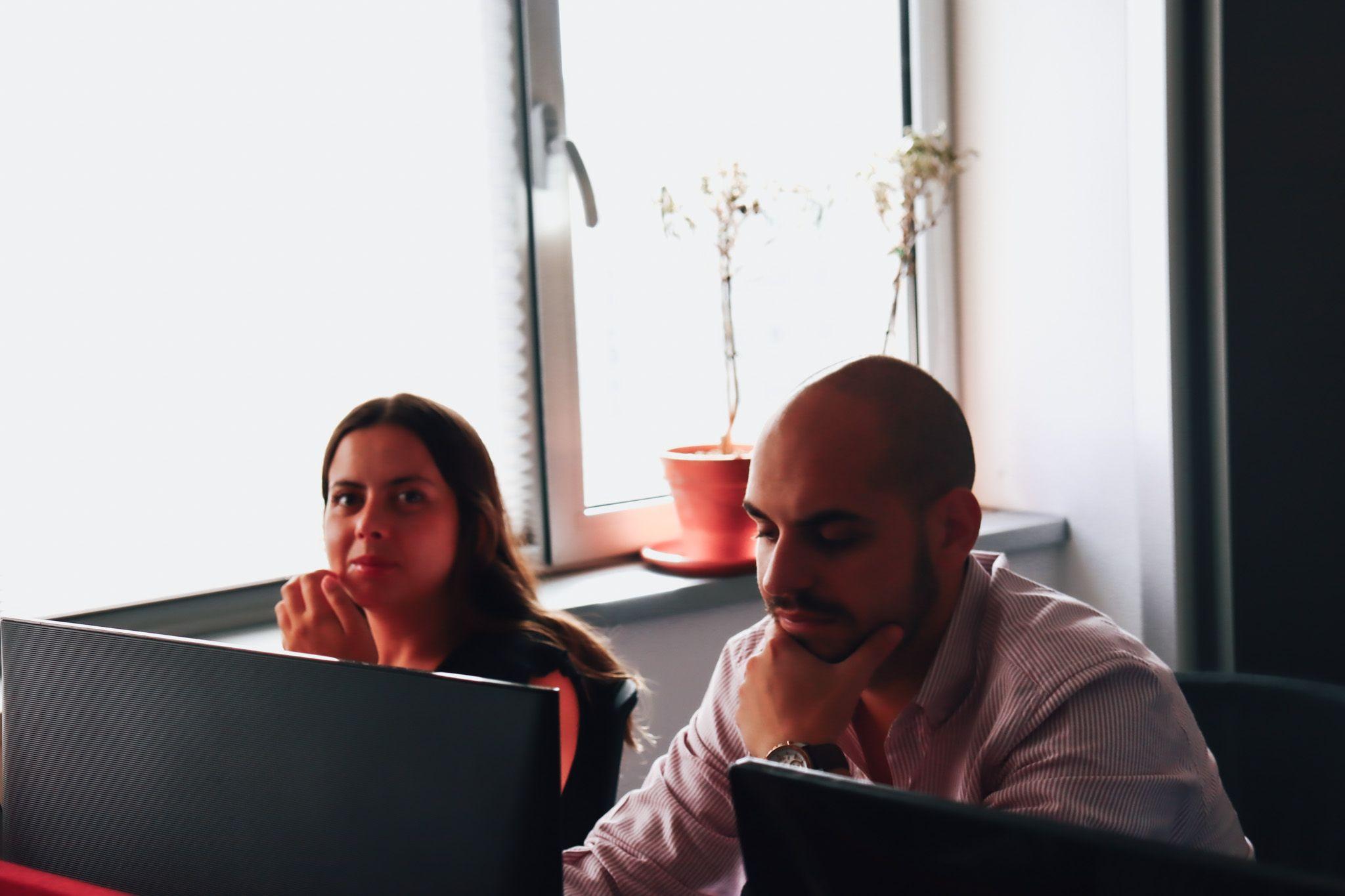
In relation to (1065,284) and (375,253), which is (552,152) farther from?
(1065,284)

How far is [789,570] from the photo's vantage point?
1016mm

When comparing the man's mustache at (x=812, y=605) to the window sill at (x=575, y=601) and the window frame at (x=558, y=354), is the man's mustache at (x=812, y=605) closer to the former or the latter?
the window sill at (x=575, y=601)

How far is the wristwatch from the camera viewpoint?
3.07 ft

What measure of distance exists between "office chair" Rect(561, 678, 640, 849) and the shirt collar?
0.35 metres

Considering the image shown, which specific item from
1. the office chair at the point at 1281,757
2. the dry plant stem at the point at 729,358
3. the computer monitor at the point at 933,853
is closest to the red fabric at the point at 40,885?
the computer monitor at the point at 933,853

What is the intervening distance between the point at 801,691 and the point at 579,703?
34cm

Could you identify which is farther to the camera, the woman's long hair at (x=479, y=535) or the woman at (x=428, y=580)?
the woman's long hair at (x=479, y=535)

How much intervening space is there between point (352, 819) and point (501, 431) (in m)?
1.48

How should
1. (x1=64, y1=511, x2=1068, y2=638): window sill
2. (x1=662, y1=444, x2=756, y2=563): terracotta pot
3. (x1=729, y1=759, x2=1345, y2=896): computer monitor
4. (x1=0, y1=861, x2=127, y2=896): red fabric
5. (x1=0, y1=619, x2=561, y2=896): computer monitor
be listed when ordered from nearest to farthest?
(x1=729, y1=759, x2=1345, y2=896): computer monitor → (x1=0, y1=619, x2=561, y2=896): computer monitor → (x1=0, y1=861, x2=127, y2=896): red fabric → (x1=64, y1=511, x2=1068, y2=638): window sill → (x1=662, y1=444, x2=756, y2=563): terracotta pot

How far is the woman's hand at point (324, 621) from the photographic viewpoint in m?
1.18

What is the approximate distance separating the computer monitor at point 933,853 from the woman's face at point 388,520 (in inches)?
35.3

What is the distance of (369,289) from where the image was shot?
1792mm

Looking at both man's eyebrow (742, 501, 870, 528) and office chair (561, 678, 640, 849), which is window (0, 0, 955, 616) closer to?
office chair (561, 678, 640, 849)

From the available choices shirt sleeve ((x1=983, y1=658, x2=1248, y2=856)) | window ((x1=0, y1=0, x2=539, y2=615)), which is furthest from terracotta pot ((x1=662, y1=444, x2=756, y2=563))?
shirt sleeve ((x1=983, y1=658, x2=1248, y2=856))
